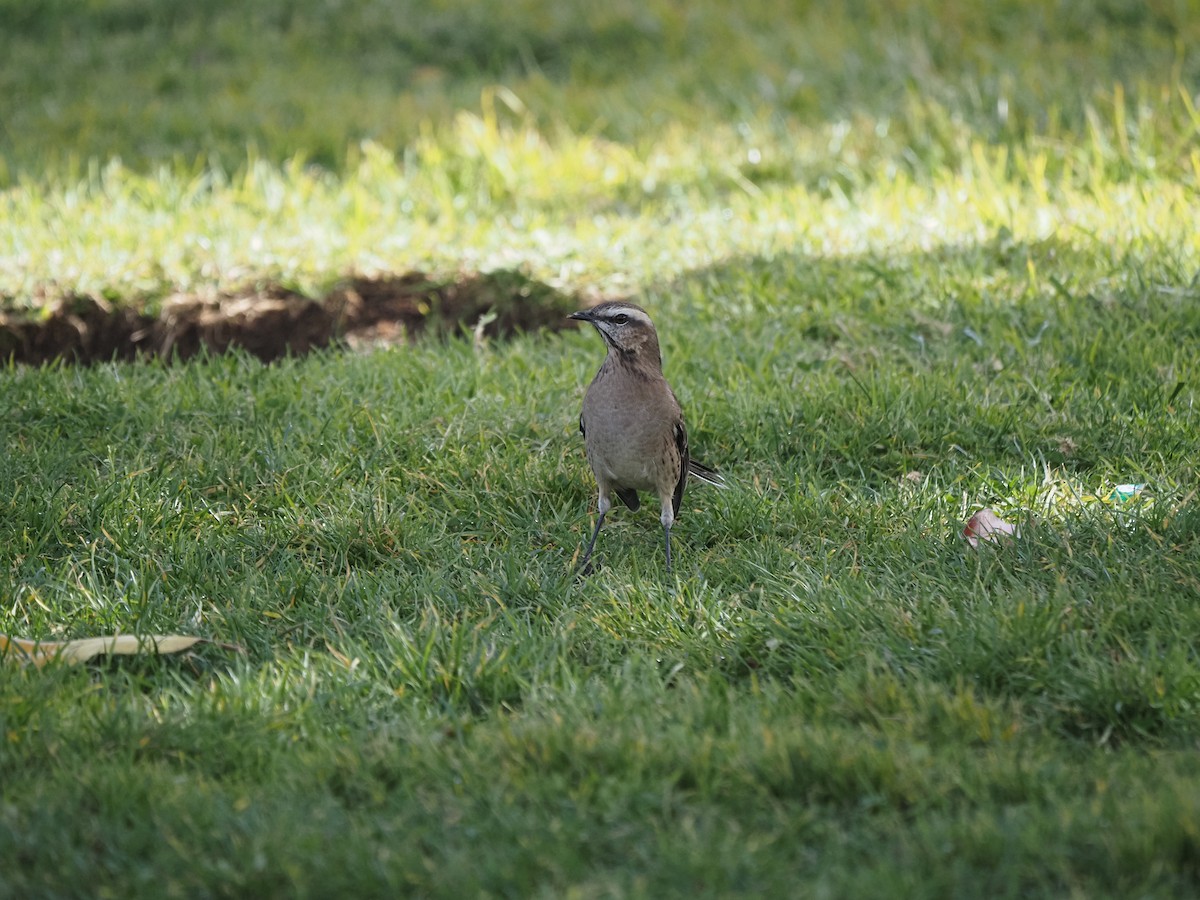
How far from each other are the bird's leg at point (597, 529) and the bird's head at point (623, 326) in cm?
59

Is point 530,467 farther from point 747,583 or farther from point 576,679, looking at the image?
point 576,679

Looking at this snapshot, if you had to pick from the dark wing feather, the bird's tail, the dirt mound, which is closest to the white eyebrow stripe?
the dark wing feather

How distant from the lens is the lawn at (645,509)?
2.99 meters

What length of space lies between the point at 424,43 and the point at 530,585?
26.5ft

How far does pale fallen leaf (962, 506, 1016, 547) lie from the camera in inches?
169

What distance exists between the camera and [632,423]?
457cm

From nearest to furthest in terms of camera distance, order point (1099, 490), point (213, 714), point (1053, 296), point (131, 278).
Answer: point (213, 714) → point (1099, 490) → point (1053, 296) → point (131, 278)

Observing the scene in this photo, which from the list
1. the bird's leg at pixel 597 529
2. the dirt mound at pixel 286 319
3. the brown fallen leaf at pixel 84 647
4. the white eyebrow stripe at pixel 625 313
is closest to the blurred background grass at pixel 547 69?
the dirt mound at pixel 286 319

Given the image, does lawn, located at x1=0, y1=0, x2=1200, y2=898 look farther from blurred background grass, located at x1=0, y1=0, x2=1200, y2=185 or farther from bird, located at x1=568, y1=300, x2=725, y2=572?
bird, located at x1=568, y1=300, x2=725, y2=572

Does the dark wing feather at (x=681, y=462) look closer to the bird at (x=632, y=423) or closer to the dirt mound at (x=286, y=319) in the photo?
the bird at (x=632, y=423)

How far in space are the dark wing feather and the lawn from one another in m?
0.10

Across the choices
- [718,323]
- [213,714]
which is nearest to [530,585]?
[213,714]

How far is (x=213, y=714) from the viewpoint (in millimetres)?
3436

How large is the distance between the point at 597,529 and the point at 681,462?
43 centimetres
